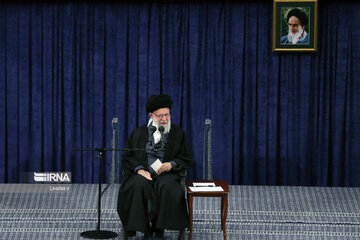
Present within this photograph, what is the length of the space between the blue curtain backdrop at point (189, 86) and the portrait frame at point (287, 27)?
11 cm

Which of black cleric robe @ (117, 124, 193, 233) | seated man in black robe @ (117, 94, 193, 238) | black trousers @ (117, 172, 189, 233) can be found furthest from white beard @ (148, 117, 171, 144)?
A: black trousers @ (117, 172, 189, 233)

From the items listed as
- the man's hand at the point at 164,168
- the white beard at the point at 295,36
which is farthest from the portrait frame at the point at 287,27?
the man's hand at the point at 164,168

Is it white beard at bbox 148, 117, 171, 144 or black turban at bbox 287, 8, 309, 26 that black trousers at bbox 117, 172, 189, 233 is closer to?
white beard at bbox 148, 117, 171, 144

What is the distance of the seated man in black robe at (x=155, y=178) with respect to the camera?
477cm

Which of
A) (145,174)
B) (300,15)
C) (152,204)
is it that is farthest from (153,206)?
(300,15)

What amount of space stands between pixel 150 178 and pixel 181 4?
277cm

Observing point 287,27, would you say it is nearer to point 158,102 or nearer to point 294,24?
point 294,24

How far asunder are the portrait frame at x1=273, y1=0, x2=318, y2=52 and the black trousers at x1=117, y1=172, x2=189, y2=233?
2.77 m

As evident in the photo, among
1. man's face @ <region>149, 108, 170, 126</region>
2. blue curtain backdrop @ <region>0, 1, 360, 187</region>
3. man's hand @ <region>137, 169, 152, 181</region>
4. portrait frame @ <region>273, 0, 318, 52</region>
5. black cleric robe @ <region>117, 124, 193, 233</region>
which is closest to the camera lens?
black cleric robe @ <region>117, 124, 193, 233</region>

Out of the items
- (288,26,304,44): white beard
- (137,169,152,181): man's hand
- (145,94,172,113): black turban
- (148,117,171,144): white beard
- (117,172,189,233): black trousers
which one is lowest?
Result: (117,172,189,233): black trousers

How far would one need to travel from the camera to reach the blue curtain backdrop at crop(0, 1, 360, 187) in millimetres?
7055

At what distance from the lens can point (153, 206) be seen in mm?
4828

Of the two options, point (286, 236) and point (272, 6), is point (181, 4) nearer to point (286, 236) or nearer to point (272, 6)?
point (272, 6)

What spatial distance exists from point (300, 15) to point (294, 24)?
12cm
